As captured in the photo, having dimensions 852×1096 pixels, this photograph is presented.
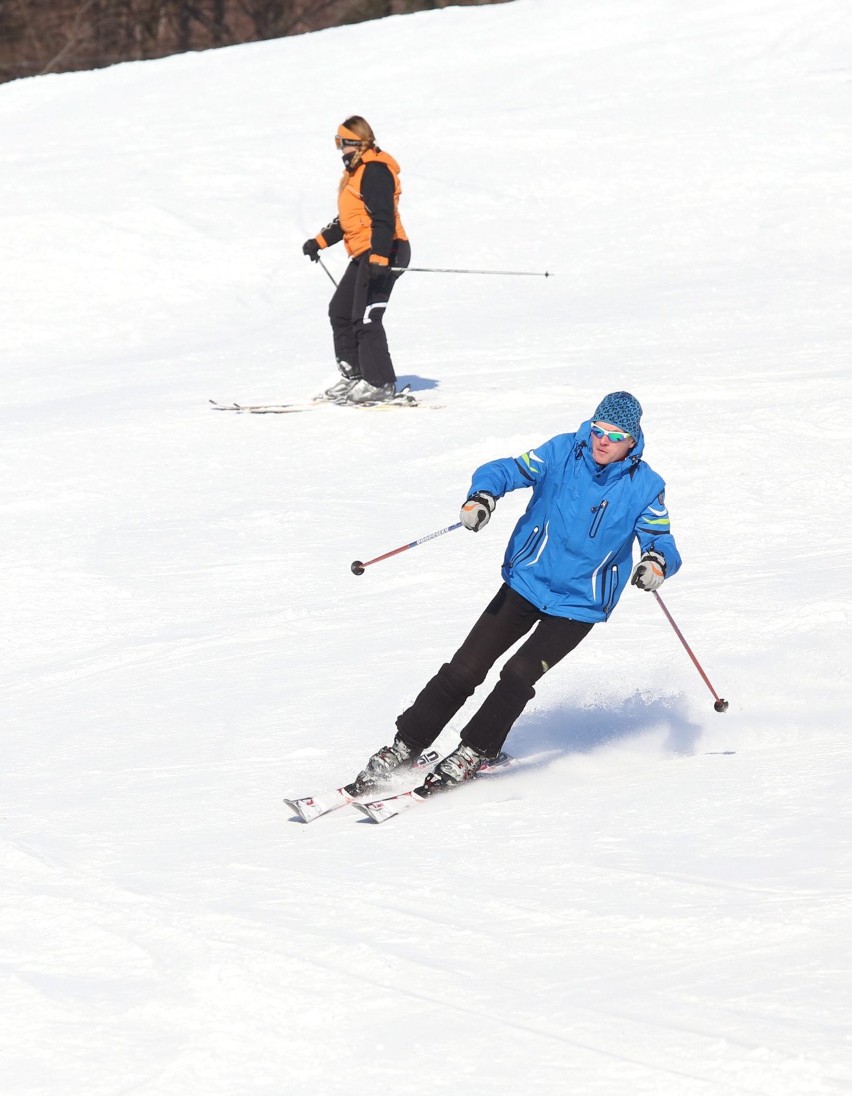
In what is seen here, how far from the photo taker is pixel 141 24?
28969mm

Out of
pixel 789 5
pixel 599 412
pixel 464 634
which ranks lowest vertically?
pixel 464 634

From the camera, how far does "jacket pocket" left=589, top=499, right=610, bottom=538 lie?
4.60m

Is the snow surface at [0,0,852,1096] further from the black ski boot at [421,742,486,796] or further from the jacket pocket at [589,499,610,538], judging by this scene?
the jacket pocket at [589,499,610,538]

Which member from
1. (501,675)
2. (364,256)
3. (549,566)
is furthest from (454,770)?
(364,256)

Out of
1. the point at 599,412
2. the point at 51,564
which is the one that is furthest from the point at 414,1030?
the point at 51,564

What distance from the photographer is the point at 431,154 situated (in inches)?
631

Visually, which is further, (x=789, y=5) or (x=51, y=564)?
(x=789, y=5)

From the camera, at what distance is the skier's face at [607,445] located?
4.53 meters

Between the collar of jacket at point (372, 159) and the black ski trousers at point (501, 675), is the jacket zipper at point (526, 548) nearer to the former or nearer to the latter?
the black ski trousers at point (501, 675)

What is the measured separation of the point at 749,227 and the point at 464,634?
9126 mm

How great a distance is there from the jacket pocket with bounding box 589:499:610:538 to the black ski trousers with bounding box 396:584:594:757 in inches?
11.1

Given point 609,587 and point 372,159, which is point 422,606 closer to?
point 609,587

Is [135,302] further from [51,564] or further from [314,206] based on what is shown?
[51,564]

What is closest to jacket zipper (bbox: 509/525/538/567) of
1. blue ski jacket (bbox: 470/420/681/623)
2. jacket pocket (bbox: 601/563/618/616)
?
blue ski jacket (bbox: 470/420/681/623)
